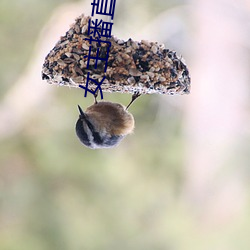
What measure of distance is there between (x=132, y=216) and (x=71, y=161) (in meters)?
0.60

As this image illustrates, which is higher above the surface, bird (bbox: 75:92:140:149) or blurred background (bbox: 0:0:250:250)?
blurred background (bbox: 0:0:250:250)

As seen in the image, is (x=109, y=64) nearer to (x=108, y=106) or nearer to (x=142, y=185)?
(x=108, y=106)

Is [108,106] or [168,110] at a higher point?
[168,110]

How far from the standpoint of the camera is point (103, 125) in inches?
54.2

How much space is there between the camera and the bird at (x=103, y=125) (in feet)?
4.39

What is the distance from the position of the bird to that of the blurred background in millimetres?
1796

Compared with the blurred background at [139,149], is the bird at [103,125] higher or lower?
lower

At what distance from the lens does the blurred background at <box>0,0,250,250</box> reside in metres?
3.35

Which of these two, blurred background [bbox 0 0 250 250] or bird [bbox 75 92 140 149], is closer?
bird [bbox 75 92 140 149]

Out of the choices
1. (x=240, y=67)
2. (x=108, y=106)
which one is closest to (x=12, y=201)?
(x=240, y=67)

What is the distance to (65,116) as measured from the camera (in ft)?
11.2

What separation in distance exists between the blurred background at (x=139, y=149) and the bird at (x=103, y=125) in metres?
1.80

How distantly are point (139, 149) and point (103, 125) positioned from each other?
7.48ft

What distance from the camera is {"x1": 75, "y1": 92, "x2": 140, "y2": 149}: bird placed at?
4.39 feet
